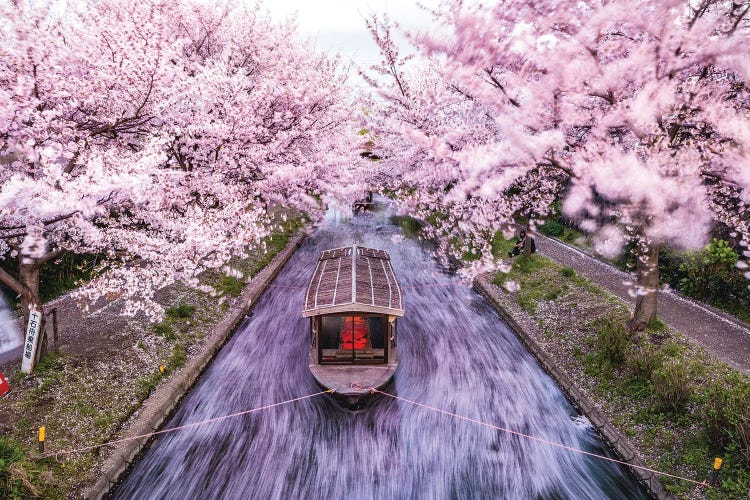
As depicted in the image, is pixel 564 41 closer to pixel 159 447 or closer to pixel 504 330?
pixel 504 330

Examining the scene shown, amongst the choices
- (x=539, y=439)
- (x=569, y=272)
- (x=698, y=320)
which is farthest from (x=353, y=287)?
(x=698, y=320)

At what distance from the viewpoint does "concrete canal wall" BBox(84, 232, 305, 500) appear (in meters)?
8.76

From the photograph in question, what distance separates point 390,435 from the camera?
11109mm

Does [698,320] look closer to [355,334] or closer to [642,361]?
[642,361]

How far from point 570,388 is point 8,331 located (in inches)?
669

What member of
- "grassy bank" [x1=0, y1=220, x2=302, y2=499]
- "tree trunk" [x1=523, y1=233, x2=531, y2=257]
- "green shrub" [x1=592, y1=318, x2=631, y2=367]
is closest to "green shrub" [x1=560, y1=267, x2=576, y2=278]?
"tree trunk" [x1=523, y1=233, x2=531, y2=257]

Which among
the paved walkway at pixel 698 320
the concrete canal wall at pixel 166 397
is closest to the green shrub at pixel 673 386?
the paved walkway at pixel 698 320

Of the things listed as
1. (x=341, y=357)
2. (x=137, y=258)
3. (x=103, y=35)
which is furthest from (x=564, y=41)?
(x=137, y=258)

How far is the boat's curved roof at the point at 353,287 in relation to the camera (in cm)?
1152

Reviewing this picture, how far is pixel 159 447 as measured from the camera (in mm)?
10180

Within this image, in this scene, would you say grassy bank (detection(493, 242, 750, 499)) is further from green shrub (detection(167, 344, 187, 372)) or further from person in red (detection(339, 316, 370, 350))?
green shrub (detection(167, 344, 187, 372))

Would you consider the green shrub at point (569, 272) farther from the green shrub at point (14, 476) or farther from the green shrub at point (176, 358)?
the green shrub at point (14, 476)

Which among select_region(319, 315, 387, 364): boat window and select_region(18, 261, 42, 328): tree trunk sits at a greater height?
select_region(18, 261, 42, 328): tree trunk

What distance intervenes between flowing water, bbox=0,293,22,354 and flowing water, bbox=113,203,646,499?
5463mm
